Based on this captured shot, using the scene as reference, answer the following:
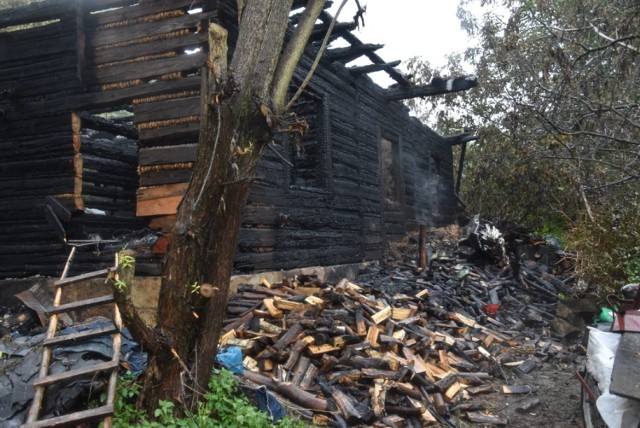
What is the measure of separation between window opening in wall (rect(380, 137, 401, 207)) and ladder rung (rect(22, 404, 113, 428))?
1211 cm

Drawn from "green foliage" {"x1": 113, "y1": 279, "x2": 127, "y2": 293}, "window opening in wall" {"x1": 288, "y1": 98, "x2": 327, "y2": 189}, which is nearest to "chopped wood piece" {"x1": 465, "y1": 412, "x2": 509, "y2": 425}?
"green foliage" {"x1": 113, "y1": 279, "x2": 127, "y2": 293}

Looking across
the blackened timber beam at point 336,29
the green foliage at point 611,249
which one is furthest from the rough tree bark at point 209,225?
the green foliage at point 611,249

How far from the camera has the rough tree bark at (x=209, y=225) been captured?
3.96 meters

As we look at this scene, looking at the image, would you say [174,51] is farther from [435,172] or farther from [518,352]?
[435,172]

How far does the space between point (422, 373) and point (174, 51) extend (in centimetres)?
575

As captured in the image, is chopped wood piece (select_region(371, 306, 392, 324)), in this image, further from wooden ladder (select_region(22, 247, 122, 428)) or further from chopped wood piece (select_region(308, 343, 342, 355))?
wooden ladder (select_region(22, 247, 122, 428))

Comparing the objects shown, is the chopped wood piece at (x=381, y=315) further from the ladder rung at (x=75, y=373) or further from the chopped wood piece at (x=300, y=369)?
the ladder rung at (x=75, y=373)

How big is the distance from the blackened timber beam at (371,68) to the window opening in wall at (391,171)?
328 cm

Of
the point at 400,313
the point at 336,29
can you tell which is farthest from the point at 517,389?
the point at 336,29

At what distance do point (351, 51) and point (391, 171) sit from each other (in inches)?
224

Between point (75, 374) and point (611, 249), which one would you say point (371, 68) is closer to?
point (611, 249)

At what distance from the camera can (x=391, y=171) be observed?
1564cm

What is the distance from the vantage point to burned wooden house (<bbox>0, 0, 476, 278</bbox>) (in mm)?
7273

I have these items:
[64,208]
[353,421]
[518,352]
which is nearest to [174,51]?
[64,208]
